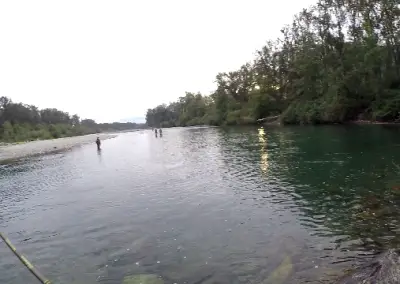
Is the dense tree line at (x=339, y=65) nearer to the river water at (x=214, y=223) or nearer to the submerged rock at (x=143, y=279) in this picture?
the river water at (x=214, y=223)

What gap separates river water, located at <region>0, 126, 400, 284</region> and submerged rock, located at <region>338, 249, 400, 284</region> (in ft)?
3.76

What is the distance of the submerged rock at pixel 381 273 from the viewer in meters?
7.98

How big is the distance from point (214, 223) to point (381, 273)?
368 inches

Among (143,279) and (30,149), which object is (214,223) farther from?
(30,149)

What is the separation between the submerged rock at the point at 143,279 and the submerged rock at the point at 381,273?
6055 millimetres

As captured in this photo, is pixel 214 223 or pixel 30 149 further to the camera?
pixel 30 149

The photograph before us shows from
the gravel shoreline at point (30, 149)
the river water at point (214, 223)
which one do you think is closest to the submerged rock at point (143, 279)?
the river water at point (214, 223)

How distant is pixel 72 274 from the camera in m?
12.2

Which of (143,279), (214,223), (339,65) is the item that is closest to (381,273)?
(143,279)

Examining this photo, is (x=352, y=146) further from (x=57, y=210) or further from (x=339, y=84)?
(x=339, y=84)

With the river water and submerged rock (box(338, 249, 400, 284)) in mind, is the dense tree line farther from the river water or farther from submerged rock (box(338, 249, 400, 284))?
submerged rock (box(338, 249, 400, 284))

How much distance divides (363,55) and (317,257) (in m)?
Result: 71.1

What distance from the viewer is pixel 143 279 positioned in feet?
36.9

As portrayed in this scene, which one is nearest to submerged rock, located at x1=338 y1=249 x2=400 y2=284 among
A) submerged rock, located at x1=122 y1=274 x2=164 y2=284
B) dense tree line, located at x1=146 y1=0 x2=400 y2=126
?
submerged rock, located at x1=122 y1=274 x2=164 y2=284
